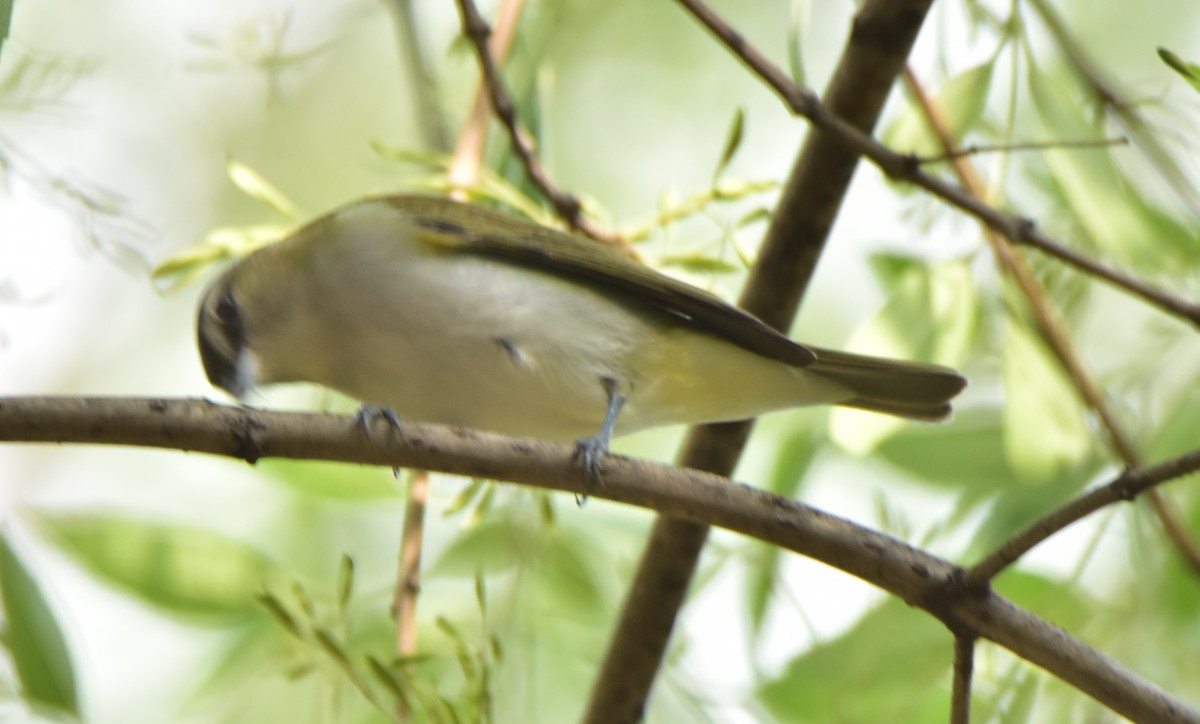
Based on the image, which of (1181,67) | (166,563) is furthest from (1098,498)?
(166,563)

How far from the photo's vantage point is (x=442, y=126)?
301cm

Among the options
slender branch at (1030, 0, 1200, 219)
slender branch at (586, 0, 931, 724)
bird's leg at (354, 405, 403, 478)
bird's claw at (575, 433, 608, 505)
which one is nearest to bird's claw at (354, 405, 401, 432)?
bird's leg at (354, 405, 403, 478)

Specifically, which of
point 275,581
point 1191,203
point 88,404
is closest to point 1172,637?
point 1191,203

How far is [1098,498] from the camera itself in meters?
1.24

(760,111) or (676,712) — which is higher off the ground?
(760,111)

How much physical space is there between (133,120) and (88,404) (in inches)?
107

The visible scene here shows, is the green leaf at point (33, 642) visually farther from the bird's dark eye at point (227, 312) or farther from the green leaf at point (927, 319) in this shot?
the green leaf at point (927, 319)

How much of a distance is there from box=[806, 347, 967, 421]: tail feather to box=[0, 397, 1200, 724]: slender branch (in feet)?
2.44

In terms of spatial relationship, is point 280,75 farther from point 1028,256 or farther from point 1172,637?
point 1172,637

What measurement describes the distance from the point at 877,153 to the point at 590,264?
0.50 m

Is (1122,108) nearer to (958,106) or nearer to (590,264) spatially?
(958,106)

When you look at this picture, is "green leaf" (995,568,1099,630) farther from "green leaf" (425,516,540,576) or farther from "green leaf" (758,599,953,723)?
"green leaf" (425,516,540,576)

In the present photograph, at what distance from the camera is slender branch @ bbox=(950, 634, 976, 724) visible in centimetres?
134

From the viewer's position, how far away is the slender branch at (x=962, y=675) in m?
1.34
